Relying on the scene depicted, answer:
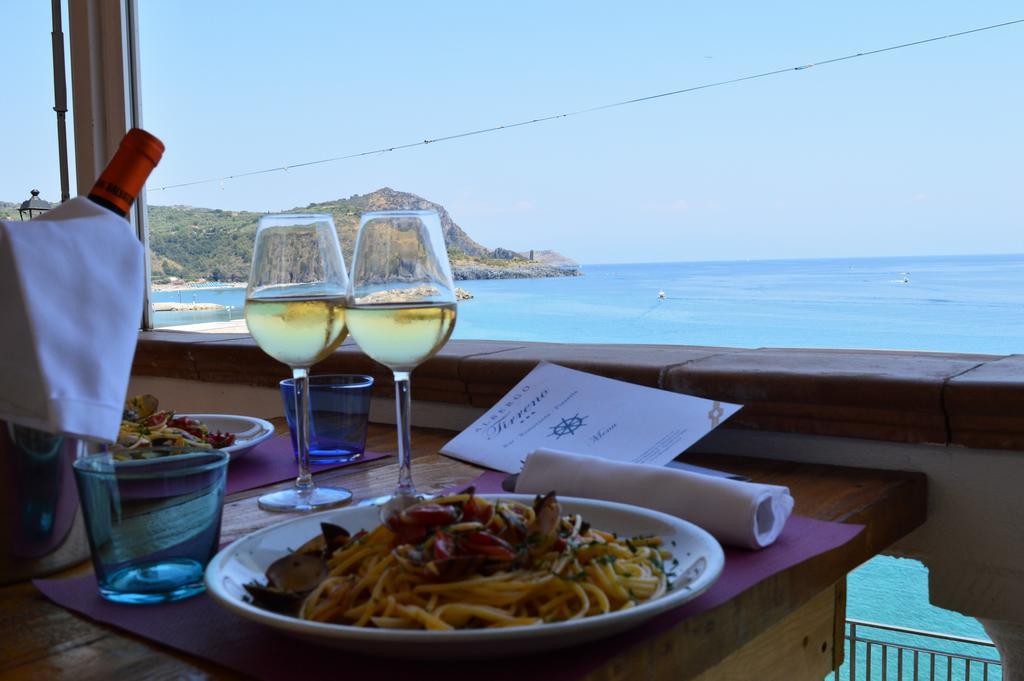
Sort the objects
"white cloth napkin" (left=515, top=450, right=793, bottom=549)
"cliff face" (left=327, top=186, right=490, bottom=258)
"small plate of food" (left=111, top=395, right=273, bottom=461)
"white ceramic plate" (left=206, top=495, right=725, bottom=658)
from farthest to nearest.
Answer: "small plate of food" (left=111, top=395, right=273, bottom=461), "cliff face" (left=327, top=186, right=490, bottom=258), "white cloth napkin" (left=515, top=450, right=793, bottom=549), "white ceramic plate" (left=206, top=495, right=725, bottom=658)

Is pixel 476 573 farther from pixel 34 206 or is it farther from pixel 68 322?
pixel 34 206

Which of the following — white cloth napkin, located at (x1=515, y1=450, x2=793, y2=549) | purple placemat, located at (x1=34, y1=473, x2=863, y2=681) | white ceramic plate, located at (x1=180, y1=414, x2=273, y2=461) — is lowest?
purple placemat, located at (x1=34, y1=473, x2=863, y2=681)

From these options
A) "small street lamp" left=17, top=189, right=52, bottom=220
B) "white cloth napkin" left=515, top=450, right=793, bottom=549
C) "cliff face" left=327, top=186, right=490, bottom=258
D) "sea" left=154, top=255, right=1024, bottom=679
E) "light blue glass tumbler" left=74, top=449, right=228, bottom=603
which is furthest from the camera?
"sea" left=154, top=255, right=1024, bottom=679

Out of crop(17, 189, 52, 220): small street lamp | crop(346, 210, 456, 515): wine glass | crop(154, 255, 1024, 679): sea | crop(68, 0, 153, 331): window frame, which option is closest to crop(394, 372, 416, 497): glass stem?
crop(346, 210, 456, 515): wine glass

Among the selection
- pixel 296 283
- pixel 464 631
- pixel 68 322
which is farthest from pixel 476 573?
pixel 296 283

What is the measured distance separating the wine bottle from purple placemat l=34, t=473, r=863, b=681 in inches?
10.6

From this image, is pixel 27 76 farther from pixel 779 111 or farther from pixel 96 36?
pixel 779 111

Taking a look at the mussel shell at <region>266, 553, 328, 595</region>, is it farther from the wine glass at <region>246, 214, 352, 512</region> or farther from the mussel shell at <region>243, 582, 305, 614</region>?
the wine glass at <region>246, 214, 352, 512</region>

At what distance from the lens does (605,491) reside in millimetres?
770

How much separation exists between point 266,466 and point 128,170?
0.55 meters

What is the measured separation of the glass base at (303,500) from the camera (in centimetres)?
83

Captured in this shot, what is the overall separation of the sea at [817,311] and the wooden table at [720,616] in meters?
17.5

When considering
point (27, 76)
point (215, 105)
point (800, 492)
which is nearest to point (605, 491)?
point (800, 492)

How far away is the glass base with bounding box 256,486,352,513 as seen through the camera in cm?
83
